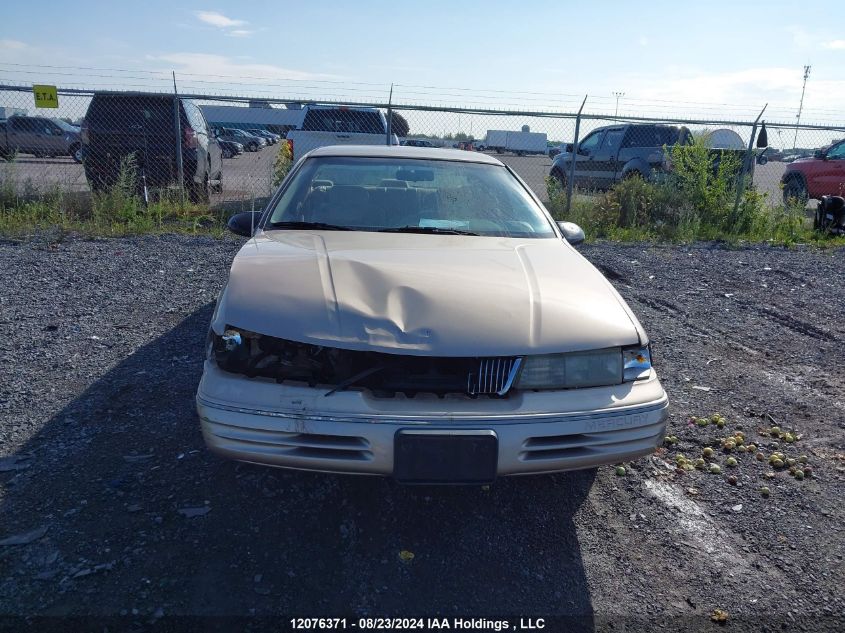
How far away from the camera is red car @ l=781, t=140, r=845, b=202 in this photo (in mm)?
12609

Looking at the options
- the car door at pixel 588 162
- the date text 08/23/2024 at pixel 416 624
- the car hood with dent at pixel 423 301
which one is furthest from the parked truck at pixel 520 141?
the date text 08/23/2024 at pixel 416 624

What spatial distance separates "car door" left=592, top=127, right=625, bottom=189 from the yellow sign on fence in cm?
966

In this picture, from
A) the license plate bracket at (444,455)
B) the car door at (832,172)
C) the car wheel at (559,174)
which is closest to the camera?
the license plate bracket at (444,455)

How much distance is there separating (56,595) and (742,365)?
4539mm

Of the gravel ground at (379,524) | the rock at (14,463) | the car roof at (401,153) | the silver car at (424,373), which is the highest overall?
the car roof at (401,153)

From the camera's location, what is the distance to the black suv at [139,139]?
9.64 m

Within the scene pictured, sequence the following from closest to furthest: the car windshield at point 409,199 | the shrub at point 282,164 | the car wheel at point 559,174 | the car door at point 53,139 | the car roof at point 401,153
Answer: the car windshield at point 409,199 → the car roof at point 401,153 → the shrub at point 282,164 → the car wheel at point 559,174 → the car door at point 53,139

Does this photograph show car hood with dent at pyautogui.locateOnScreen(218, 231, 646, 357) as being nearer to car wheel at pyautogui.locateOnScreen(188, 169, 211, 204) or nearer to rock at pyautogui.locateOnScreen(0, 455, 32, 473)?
rock at pyautogui.locateOnScreen(0, 455, 32, 473)

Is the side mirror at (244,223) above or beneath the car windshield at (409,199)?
beneath

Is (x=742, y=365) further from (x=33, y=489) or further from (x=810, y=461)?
(x=33, y=489)

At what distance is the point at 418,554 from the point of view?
270cm

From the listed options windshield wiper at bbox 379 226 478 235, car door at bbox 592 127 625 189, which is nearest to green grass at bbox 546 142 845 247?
car door at bbox 592 127 625 189

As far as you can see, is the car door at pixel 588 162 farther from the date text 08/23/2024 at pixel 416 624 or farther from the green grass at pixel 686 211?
the date text 08/23/2024 at pixel 416 624

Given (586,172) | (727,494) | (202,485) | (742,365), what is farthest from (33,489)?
(586,172)
